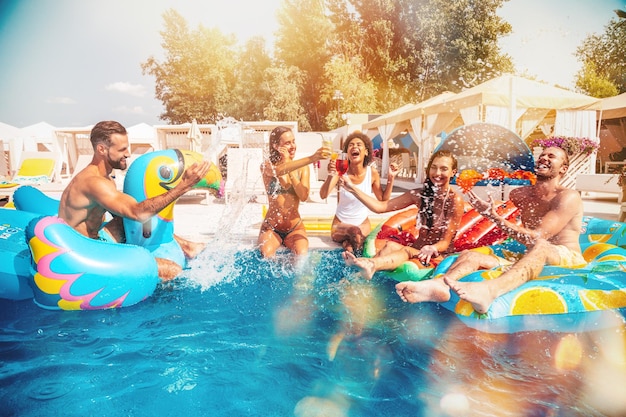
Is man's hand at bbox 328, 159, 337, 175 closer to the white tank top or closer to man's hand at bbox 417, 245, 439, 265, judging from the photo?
the white tank top

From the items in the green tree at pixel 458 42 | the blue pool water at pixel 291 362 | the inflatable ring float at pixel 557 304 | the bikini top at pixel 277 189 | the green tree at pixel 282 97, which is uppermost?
the green tree at pixel 458 42

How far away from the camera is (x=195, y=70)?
33688 mm

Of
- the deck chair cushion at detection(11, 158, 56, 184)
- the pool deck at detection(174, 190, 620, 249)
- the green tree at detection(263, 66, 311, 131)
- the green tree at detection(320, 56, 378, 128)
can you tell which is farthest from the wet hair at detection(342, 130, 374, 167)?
the green tree at detection(263, 66, 311, 131)

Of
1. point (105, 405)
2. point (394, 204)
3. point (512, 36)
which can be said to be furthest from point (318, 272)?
point (512, 36)

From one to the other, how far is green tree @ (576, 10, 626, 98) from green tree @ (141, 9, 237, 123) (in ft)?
91.5

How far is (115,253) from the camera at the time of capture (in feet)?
10.2

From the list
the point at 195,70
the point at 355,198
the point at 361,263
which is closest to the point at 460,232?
the point at 355,198

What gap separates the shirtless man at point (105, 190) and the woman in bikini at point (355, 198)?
1.87 metres

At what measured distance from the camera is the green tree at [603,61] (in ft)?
82.9

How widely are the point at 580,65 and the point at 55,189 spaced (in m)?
34.0

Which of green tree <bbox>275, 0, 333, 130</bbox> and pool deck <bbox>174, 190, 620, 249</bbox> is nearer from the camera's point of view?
pool deck <bbox>174, 190, 620, 249</bbox>

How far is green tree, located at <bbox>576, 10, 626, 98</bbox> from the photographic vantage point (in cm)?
2526

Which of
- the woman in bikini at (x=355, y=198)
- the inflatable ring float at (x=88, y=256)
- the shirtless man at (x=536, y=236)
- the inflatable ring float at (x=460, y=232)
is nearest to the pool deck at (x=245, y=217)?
the woman in bikini at (x=355, y=198)

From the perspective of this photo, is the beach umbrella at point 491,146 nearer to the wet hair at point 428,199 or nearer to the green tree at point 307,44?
the wet hair at point 428,199
